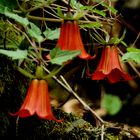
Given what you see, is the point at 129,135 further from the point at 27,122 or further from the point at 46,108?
the point at 46,108

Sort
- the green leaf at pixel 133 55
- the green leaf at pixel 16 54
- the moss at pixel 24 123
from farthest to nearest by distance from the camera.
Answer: the moss at pixel 24 123, the green leaf at pixel 133 55, the green leaf at pixel 16 54

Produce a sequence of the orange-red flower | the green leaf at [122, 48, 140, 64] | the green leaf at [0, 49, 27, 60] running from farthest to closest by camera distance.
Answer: the green leaf at [122, 48, 140, 64]
the orange-red flower
the green leaf at [0, 49, 27, 60]

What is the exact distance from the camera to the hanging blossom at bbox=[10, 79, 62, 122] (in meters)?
1.41

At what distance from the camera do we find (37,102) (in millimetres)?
1424

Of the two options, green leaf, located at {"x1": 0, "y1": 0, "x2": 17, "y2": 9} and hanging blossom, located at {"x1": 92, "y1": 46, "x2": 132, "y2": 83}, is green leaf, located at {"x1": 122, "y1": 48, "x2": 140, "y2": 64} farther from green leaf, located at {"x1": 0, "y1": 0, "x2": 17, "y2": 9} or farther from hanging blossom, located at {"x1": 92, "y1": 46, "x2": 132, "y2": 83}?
green leaf, located at {"x1": 0, "y1": 0, "x2": 17, "y2": 9}

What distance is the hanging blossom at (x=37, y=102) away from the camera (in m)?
1.41

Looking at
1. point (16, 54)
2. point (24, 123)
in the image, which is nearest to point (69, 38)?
point (16, 54)

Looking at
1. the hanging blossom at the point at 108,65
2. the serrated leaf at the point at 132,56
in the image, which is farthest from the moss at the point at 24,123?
the serrated leaf at the point at 132,56

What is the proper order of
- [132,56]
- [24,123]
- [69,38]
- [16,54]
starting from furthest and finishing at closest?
[24,123] → [132,56] → [69,38] → [16,54]

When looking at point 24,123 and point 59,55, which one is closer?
point 59,55

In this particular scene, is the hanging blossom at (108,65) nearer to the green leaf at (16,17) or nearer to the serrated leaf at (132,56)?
the serrated leaf at (132,56)

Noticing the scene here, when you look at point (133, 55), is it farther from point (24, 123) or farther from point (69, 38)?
point (24, 123)

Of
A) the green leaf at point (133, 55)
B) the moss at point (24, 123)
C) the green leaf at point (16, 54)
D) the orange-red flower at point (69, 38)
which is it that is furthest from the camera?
the moss at point (24, 123)

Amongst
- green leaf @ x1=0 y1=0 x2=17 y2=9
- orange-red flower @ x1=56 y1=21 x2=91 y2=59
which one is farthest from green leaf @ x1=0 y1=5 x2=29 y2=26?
orange-red flower @ x1=56 y1=21 x2=91 y2=59
